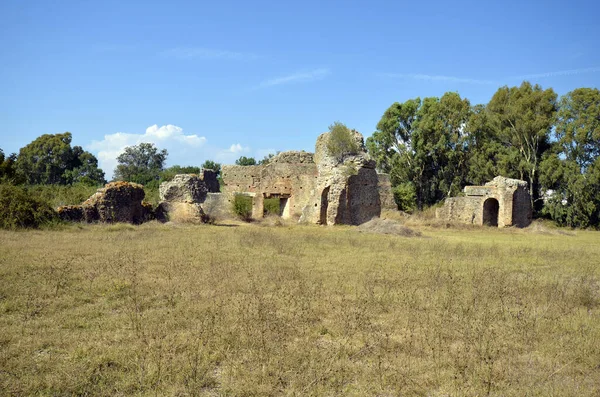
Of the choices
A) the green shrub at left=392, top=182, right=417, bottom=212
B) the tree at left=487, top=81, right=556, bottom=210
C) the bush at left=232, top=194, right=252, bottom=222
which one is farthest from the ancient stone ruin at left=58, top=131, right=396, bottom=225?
the tree at left=487, top=81, right=556, bottom=210

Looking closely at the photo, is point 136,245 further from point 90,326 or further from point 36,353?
point 36,353

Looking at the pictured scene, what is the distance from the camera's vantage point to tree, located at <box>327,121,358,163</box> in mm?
22703

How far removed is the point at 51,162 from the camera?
50.0m

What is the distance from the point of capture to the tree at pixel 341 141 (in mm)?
22703

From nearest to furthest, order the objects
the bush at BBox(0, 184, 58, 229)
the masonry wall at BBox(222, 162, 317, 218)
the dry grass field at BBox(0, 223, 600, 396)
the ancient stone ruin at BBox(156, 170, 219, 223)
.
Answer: the dry grass field at BBox(0, 223, 600, 396)
the bush at BBox(0, 184, 58, 229)
the ancient stone ruin at BBox(156, 170, 219, 223)
the masonry wall at BBox(222, 162, 317, 218)

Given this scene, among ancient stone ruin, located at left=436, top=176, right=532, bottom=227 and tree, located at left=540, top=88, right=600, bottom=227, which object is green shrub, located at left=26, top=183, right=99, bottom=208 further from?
tree, located at left=540, top=88, right=600, bottom=227

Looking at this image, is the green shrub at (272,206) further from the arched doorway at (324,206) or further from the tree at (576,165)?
the tree at (576,165)

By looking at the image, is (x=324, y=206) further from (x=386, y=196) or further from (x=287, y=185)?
(x=386, y=196)

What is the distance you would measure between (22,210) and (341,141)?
558 inches

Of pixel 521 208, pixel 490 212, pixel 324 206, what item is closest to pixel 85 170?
pixel 324 206

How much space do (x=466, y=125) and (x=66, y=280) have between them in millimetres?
31106

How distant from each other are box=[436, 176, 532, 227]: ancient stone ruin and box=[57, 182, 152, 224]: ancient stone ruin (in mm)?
16320

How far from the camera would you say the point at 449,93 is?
113ft

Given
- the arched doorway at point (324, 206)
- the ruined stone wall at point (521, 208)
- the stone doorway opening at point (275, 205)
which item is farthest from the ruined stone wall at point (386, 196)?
the arched doorway at point (324, 206)
